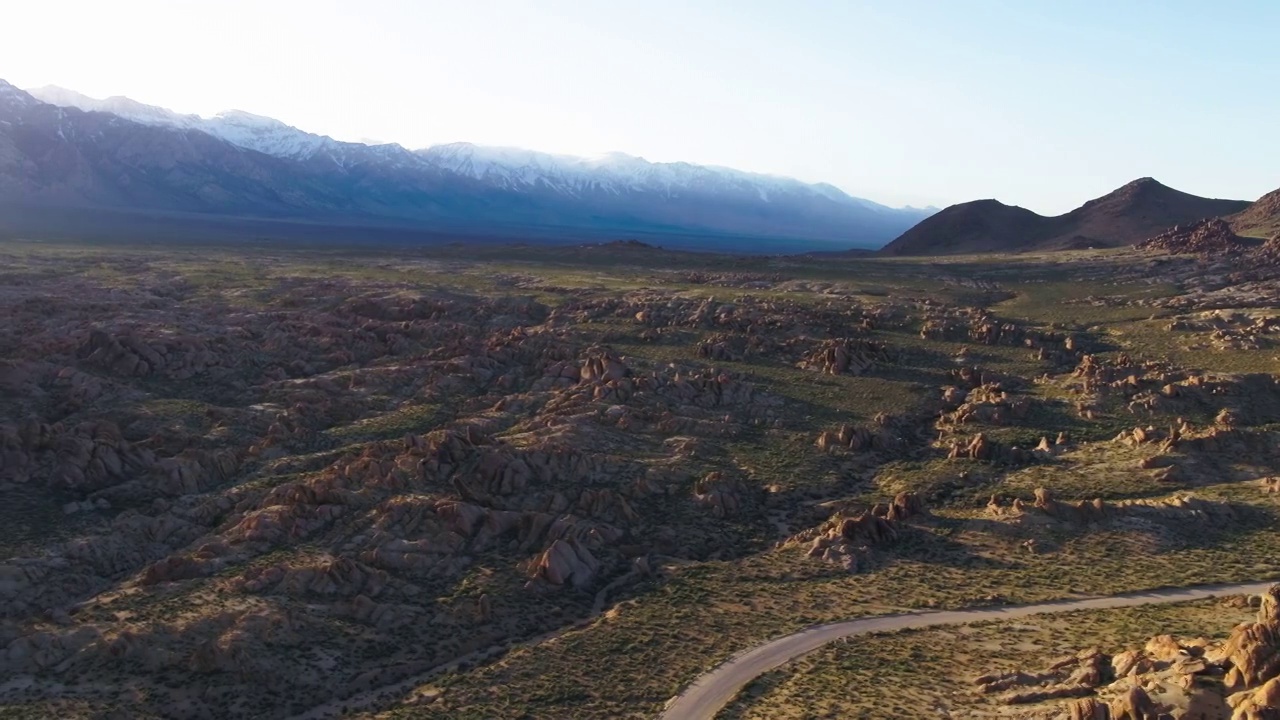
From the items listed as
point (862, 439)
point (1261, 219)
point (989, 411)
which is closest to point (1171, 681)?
point (862, 439)

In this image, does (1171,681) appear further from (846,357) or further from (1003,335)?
(1003,335)

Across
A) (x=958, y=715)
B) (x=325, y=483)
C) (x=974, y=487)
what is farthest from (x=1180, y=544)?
(x=325, y=483)

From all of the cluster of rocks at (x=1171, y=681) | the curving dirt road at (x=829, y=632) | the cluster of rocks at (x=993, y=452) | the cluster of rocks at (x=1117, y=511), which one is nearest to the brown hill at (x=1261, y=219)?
the cluster of rocks at (x=993, y=452)

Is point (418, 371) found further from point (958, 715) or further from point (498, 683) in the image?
point (958, 715)

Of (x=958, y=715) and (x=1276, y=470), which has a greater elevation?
(x=1276, y=470)

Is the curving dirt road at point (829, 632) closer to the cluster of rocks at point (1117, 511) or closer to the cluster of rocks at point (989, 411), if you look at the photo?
the cluster of rocks at point (1117, 511)
